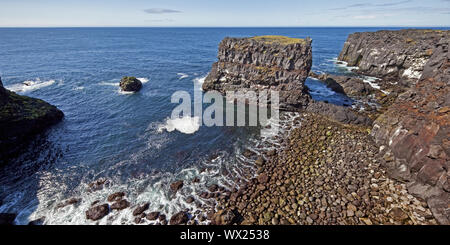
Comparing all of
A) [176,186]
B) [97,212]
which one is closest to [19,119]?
[97,212]

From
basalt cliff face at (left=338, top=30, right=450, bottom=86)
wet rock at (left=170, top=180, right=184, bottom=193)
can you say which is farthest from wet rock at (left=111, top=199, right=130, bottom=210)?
basalt cliff face at (left=338, top=30, right=450, bottom=86)

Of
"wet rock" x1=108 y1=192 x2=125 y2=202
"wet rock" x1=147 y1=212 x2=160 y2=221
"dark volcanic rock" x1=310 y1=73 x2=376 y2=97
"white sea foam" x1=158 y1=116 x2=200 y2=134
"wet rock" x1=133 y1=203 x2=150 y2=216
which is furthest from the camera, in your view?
"dark volcanic rock" x1=310 y1=73 x2=376 y2=97

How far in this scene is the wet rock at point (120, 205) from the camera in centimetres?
2012

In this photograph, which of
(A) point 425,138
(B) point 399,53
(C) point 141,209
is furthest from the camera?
(B) point 399,53

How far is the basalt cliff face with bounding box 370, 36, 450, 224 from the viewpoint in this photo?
17594mm

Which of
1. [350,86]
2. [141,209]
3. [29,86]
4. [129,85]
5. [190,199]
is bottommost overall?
[141,209]

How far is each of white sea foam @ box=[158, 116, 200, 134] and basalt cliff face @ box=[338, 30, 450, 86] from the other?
56094mm

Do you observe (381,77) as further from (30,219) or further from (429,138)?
(30,219)

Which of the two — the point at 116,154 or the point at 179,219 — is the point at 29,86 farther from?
the point at 179,219

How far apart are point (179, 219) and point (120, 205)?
705 cm

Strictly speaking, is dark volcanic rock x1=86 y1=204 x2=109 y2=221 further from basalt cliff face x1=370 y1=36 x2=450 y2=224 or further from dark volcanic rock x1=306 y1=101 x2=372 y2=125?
dark volcanic rock x1=306 y1=101 x2=372 y2=125

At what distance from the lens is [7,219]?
18531 mm
